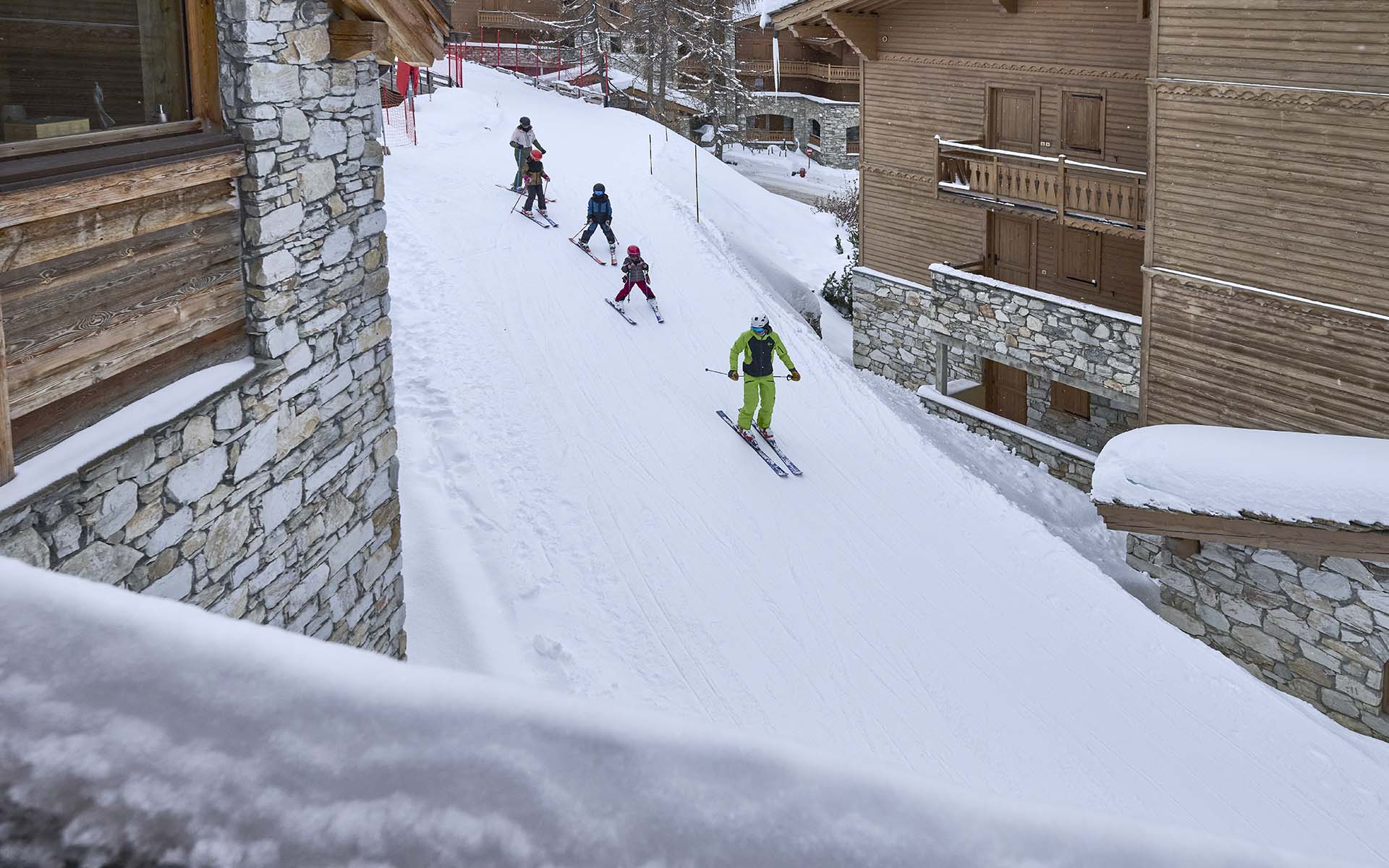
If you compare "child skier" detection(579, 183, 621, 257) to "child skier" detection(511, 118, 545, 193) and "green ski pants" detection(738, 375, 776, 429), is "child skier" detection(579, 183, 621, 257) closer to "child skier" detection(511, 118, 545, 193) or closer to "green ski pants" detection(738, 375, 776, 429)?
"child skier" detection(511, 118, 545, 193)

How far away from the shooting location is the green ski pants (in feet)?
53.3

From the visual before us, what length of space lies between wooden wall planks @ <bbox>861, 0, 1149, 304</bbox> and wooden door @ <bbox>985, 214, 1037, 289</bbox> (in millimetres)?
192

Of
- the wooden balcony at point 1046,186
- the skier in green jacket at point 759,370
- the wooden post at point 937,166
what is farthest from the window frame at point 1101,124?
the skier in green jacket at point 759,370

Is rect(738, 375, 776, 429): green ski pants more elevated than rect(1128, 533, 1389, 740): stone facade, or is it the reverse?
rect(738, 375, 776, 429): green ski pants

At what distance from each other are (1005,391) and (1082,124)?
16.3 feet

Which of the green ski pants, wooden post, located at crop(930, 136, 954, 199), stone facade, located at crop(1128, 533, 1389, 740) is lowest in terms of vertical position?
stone facade, located at crop(1128, 533, 1389, 740)

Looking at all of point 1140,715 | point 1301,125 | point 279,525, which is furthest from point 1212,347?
point 279,525

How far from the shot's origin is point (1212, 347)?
48.9ft

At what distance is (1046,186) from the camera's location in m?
18.1

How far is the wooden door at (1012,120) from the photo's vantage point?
1970 centimetres

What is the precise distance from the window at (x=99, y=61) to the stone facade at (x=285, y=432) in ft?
0.97

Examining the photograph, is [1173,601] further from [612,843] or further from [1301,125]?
[612,843]

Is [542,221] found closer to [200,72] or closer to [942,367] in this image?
[942,367]

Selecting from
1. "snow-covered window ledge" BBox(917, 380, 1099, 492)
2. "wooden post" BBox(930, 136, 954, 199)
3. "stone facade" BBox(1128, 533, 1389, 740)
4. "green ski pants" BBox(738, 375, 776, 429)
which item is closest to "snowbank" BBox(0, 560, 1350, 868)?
"stone facade" BBox(1128, 533, 1389, 740)
